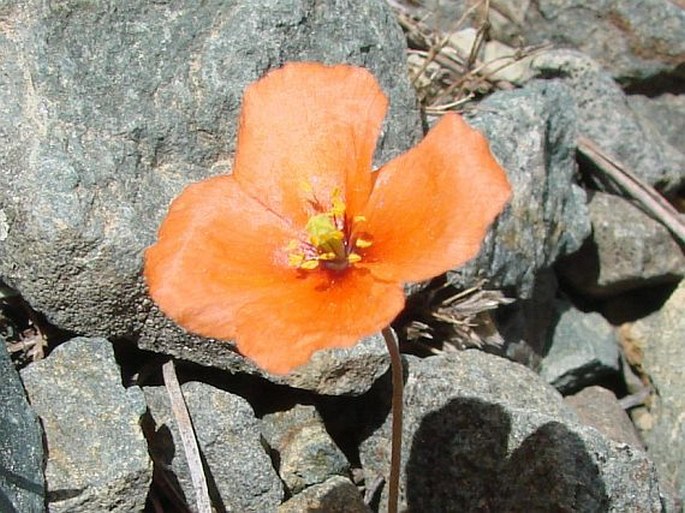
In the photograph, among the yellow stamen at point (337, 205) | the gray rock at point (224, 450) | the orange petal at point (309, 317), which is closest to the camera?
the orange petal at point (309, 317)

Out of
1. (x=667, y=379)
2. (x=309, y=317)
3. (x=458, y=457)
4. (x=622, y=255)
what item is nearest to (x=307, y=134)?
(x=309, y=317)

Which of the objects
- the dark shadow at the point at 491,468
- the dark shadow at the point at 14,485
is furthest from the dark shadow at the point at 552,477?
the dark shadow at the point at 14,485

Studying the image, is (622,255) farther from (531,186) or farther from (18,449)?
(18,449)

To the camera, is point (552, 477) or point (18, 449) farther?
point (552, 477)

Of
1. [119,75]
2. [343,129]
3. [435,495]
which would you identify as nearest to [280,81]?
[343,129]

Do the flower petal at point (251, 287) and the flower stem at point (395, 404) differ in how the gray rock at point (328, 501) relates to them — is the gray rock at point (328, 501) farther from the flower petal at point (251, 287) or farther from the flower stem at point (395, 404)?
the flower petal at point (251, 287)

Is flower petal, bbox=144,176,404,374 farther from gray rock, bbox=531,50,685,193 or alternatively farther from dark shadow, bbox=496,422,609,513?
gray rock, bbox=531,50,685,193
